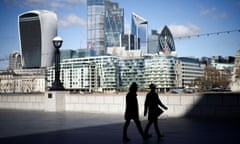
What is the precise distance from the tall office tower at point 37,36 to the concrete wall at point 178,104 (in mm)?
143203

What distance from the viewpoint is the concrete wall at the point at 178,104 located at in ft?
53.4

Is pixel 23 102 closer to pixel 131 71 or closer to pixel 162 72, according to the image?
pixel 162 72

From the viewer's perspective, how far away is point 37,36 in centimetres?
17038

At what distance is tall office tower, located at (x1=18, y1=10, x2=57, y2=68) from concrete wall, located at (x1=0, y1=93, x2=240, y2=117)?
470 ft

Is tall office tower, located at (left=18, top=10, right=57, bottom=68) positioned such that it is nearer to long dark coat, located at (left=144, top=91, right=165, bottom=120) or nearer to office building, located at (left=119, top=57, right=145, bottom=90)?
office building, located at (left=119, top=57, right=145, bottom=90)

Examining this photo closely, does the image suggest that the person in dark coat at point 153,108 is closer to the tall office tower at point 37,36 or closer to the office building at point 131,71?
the office building at point 131,71

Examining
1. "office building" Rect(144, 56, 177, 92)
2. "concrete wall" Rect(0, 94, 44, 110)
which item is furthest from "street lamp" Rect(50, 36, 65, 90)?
"office building" Rect(144, 56, 177, 92)

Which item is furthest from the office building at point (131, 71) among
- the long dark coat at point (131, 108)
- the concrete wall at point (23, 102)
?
the long dark coat at point (131, 108)

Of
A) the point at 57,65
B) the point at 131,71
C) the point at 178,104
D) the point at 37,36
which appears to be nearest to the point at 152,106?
the point at 178,104

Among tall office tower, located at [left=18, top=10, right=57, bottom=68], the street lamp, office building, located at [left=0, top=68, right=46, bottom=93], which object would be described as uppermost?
tall office tower, located at [left=18, top=10, right=57, bottom=68]

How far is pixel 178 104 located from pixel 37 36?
161 m

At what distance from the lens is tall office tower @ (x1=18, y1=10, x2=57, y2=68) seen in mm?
167875

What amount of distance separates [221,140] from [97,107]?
14.0 metres

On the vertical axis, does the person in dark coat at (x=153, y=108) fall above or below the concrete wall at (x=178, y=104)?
above
